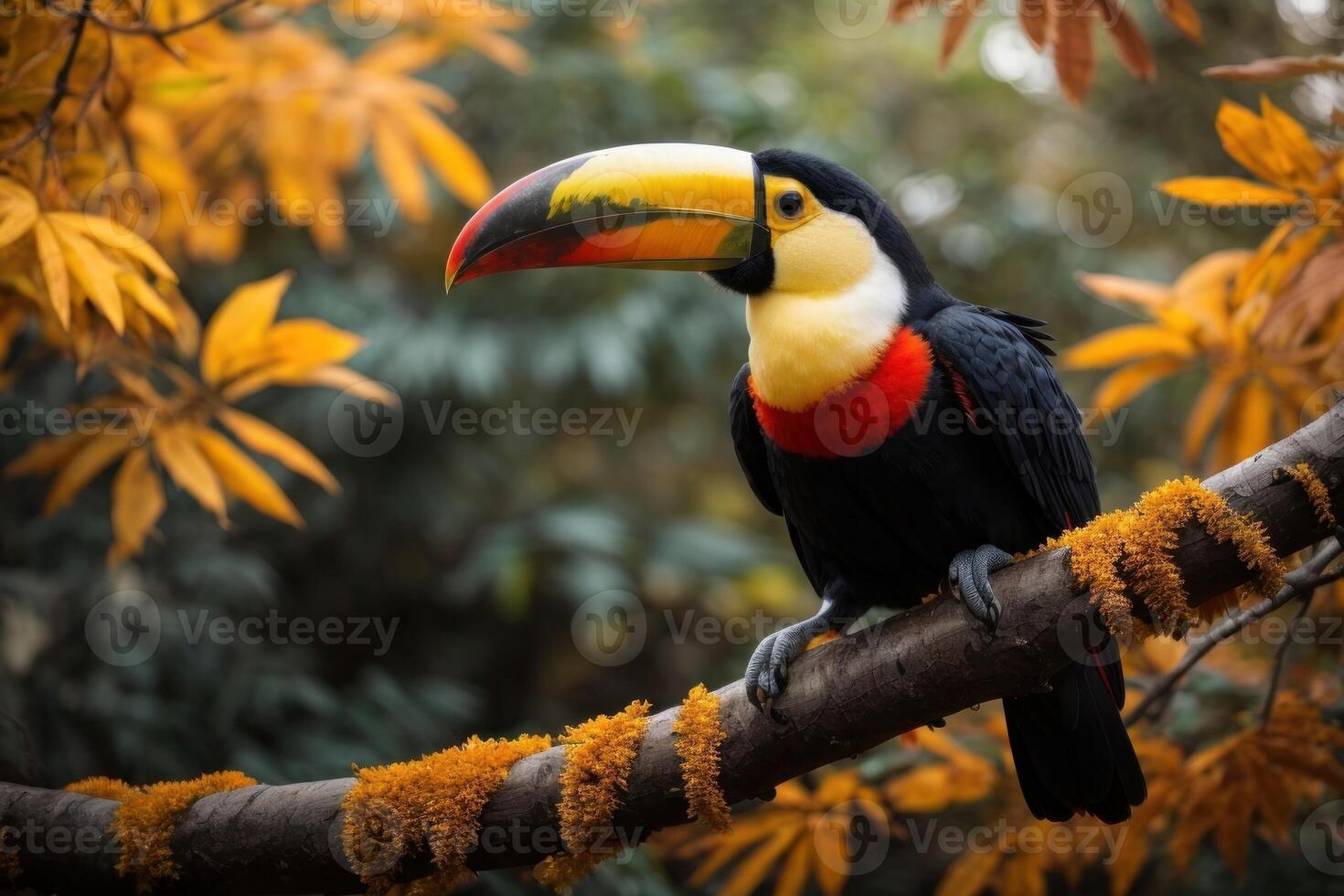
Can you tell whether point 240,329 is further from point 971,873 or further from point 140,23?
point 971,873

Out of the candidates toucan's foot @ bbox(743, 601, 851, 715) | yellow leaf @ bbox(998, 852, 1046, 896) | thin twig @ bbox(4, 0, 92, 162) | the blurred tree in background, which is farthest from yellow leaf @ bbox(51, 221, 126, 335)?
yellow leaf @ bbox(998, 852, 1046, 896)

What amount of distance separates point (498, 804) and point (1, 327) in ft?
7.70

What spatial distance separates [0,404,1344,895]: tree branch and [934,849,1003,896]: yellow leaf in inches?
49.1

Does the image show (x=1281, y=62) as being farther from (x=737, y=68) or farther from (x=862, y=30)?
(x=862, y=30)

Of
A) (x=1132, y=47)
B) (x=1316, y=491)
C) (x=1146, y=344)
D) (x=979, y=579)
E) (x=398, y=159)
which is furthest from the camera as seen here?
(x=398, y=159)

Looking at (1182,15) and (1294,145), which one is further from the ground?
(1182,15)

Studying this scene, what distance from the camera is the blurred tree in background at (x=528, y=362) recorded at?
3359 millimetres

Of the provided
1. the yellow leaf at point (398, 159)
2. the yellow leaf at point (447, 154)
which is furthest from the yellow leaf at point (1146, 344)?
the yellow leaf at point (398, 159)

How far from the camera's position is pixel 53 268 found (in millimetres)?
2740

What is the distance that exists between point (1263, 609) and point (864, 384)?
4.28 feet

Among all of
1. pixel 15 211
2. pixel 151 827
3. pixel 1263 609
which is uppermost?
pixel 15 211

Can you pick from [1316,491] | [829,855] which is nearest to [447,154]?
[829,855]

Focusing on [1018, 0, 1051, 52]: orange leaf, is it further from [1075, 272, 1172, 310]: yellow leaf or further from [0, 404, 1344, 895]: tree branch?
[0, 404, 1344, 895]: tree branch

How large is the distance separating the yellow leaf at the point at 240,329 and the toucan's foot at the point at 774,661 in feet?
6.06
